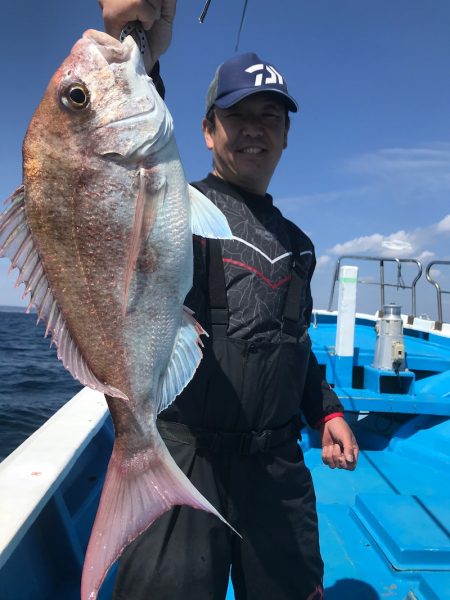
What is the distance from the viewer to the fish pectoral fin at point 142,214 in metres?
1.36

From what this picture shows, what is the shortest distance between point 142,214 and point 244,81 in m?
0.86

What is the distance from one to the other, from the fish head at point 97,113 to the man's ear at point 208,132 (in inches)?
25.3

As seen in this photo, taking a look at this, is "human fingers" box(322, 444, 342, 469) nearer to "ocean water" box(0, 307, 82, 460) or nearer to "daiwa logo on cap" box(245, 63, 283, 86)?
"daiwa logo on cap" box(245, 63, 283, 86)

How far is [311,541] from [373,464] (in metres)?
2.90

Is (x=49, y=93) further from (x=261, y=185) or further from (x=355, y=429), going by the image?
(x=355, y=429)

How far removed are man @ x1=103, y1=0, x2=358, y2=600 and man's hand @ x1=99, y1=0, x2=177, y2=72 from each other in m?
0.03

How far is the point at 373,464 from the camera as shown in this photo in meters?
4.41

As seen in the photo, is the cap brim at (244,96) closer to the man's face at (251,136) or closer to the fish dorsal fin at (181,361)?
the man's face at (251,136)

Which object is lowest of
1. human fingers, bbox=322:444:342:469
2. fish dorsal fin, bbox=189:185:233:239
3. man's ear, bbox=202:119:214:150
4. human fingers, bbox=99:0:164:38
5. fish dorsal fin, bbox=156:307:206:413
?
human fingers, bbox=322:444:342:469

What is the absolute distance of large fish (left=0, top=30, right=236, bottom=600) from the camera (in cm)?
134

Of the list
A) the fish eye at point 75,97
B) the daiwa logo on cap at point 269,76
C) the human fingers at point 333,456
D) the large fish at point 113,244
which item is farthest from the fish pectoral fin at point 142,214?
the human fingers at point 333,456

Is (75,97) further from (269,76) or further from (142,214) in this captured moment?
(269,76)

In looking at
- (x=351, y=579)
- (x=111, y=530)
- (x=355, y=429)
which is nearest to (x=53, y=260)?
(x=111, y=530)

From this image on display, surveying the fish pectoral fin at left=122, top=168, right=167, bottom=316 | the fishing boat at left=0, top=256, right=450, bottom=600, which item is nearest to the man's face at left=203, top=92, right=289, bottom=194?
the fish pectoral fin at left=122, top=168, right=167, bottom=316
